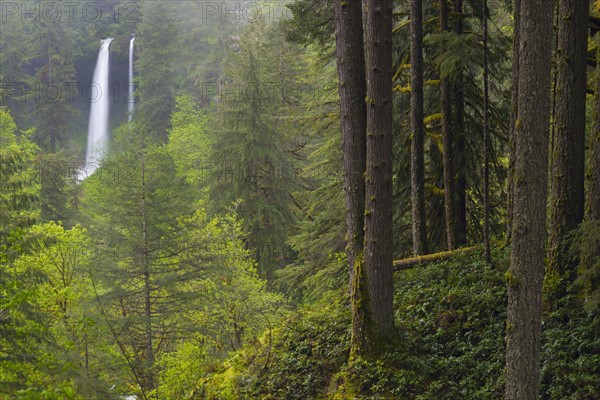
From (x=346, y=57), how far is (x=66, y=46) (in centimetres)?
6380

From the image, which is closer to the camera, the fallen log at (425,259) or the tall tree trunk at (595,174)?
the tall tree trunk at (595,174)

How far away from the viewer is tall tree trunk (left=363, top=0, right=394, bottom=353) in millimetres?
6879

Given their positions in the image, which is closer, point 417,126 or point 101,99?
point 417,126

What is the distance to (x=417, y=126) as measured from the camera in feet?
33.3

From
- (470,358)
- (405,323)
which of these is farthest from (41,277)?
(470,358)

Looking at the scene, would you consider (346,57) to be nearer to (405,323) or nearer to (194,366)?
(405,323)

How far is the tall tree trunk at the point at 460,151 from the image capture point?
34.1 feet

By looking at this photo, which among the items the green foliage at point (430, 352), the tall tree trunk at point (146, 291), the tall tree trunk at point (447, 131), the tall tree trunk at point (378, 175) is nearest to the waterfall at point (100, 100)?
the tall tree trunk at point (146, 291)

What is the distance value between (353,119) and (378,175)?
3.24ft

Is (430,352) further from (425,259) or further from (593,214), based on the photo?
(425,259)

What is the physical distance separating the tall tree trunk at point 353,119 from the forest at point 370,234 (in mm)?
29

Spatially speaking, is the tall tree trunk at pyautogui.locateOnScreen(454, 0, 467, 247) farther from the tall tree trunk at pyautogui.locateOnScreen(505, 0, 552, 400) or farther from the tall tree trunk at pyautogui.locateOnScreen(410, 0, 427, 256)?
the tall tree trunk at pyautogui.locateOnScreen(505, 0, 552, 400)

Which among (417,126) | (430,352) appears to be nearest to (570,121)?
(430,352)

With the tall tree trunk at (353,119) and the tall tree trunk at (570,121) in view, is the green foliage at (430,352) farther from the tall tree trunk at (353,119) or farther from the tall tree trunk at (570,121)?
the tall tree trunk at (570,121)
